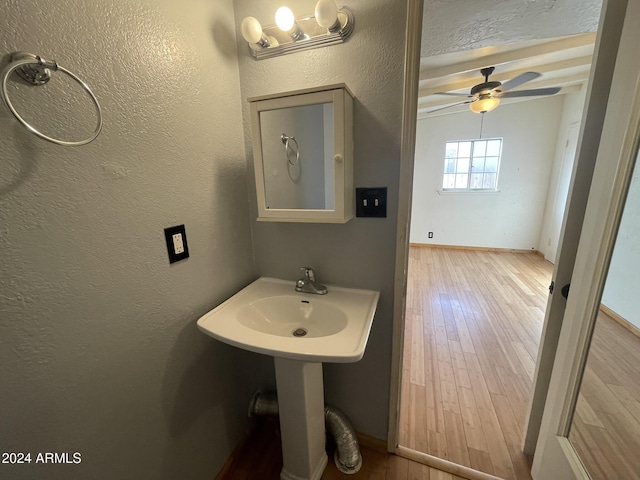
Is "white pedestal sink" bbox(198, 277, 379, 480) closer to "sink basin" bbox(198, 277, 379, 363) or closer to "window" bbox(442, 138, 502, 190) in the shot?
"sink basin" bbox(198, 277, 379, 363)

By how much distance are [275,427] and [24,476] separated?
1083 millimetres

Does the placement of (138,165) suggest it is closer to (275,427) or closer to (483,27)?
(275,427)

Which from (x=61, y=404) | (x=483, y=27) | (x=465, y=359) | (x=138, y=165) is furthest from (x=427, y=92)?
(x=61, y=404)

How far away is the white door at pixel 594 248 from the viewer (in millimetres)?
694

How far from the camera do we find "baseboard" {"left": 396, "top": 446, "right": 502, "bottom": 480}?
114 centimetres

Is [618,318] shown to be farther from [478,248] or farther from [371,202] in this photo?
[478,248]

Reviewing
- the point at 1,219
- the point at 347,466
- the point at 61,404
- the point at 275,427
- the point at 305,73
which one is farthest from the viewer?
the point at 275,427

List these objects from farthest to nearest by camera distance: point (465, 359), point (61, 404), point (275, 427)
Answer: point (465, 359) → point (275, 427) → point (61, 404)

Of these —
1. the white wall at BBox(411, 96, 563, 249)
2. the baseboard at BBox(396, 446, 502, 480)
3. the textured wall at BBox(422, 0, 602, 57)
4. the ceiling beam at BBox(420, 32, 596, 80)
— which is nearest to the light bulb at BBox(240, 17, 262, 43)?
the textured wall at BBox(422, 0, 602, 57)

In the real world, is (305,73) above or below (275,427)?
above

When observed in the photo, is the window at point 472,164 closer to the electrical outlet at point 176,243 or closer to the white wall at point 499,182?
the white wall at point 499,182

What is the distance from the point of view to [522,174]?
162 inches

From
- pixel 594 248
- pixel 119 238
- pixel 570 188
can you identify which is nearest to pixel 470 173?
pixel 570 188

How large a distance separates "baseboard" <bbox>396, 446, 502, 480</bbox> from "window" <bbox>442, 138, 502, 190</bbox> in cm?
428
